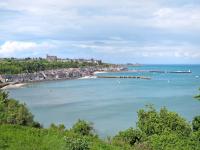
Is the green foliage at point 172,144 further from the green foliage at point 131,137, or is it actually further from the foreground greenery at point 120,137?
the green foliage at point 131,137

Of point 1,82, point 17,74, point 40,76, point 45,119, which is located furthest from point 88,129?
point 40,76

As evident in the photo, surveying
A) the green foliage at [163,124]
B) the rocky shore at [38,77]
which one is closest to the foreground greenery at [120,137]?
the green foliage at [163,124]

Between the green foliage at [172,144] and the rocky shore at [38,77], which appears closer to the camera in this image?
the green foliage at [172,144]

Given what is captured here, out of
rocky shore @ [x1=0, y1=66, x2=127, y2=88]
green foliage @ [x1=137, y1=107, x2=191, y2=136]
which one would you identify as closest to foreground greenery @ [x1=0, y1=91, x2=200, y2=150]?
green foliage @ [x1=137, y1=107, x2=191, y2=136]

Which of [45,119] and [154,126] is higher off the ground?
[154,126]

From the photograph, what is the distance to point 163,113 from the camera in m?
22.4

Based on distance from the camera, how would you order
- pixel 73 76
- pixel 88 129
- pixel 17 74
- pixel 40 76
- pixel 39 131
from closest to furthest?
pixel 39 131 < pixel 88 129 < pixel 17 74 < pixel 40 76 < pixel 73 76

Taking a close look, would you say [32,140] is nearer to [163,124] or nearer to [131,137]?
[131,137]

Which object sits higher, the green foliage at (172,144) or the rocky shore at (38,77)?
the green foliage at (172,144)

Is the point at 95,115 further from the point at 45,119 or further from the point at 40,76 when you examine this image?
the point at 40,76

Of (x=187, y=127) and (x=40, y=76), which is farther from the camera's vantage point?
(x=40, y=76)

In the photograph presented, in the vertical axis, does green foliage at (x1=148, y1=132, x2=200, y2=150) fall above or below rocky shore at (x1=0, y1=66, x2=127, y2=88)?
above

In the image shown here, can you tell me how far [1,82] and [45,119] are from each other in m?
61.7

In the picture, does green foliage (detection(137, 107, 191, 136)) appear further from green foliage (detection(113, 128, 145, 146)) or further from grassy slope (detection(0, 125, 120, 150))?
grassy slope (detection(0, 125, 120, 150))
